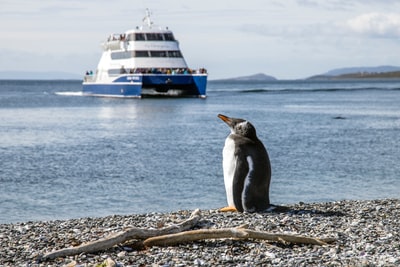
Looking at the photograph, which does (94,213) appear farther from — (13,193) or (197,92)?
(197,92)

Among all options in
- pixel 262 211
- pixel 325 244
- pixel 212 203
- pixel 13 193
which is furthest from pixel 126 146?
pixel 325 244

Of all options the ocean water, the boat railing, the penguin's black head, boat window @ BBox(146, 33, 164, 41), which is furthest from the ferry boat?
the penguin's black head

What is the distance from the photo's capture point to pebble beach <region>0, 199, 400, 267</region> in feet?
24.1

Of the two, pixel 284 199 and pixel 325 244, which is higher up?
pixel 325 244

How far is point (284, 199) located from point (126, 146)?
48.8 feet

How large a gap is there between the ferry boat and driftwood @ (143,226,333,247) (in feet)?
181

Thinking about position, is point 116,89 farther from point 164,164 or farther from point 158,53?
point 164,164

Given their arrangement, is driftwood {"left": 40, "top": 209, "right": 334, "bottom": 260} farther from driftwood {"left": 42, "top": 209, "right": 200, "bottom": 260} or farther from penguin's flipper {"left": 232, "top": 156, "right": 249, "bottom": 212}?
penguin's flipper {"left": 232, "top": 156, "right": 249, "bottom": 212}

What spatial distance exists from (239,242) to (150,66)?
188ft

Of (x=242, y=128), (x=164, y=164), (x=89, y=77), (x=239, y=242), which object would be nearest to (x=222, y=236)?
(x=239, y=242)

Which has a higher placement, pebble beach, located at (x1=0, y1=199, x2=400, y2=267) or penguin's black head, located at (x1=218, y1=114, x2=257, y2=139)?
penguin's black head, located at (x1=218, y1=114, x2=257, y2=139)

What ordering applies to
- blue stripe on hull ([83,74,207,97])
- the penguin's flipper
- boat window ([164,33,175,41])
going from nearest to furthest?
the penguin's flipper < blue stripe on hull ([83,74,207,97]) < boat window ([164,33,175,41])

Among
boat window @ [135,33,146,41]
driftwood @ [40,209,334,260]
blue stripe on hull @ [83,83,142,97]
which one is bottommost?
blue stripe on hull @ [83,83,142,97]

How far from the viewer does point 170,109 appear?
57.0 meters
